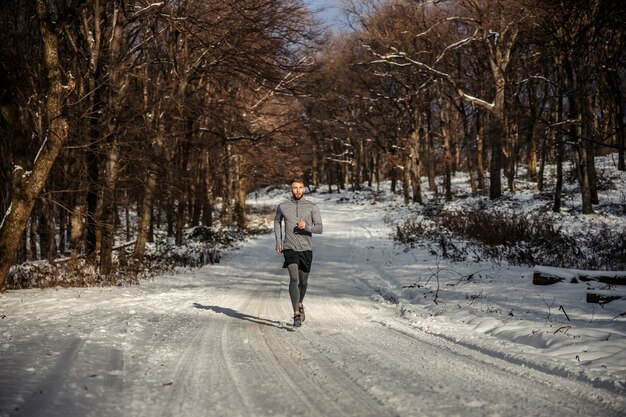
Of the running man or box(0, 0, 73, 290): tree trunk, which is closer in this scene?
the running man

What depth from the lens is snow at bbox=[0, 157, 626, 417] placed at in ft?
11.0

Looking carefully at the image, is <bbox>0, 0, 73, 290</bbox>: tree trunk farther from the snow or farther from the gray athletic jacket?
the gray athletic jacket

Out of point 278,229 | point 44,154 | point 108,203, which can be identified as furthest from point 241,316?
point 108,203

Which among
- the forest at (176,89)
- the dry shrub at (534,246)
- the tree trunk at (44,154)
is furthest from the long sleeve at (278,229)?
the dry shrub at (534,246)

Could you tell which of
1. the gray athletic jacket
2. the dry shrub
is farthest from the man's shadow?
the dry shrub

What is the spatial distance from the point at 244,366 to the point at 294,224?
2.67 meters

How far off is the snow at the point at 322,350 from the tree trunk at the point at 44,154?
1.05 metres

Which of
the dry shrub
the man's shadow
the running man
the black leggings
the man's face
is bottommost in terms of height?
the man's shadow

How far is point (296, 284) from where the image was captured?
6.37 metres

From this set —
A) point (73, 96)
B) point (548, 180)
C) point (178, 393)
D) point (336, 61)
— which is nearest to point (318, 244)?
point (73, 96)

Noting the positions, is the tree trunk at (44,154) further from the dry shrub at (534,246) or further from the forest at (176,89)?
the dry shrub at (534,246)

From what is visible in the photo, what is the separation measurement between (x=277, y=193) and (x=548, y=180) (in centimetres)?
3456

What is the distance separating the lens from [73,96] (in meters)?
11.1

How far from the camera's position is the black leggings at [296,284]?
20.7 feet
